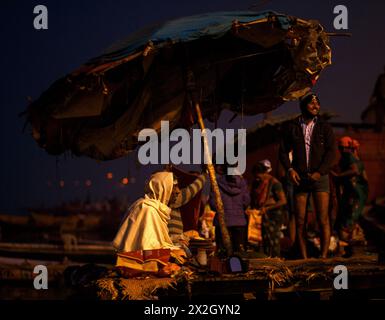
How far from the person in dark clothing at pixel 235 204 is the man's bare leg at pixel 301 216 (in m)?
1.35

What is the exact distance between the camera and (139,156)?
9.28 m

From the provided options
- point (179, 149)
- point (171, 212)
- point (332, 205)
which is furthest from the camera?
point (332, 205)

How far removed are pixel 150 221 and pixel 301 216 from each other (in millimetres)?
2137

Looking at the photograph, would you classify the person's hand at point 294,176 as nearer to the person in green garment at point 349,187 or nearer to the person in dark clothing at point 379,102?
the person in green garment at point 349,187

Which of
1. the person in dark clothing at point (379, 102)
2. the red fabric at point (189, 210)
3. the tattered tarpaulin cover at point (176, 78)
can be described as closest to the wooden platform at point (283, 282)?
the red fabric at point (189, 210)

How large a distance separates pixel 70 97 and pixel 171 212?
197 cm

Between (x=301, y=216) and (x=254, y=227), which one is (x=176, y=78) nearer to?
(x=301, y=216)

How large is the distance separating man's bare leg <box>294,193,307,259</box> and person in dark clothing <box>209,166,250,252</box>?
1349mm

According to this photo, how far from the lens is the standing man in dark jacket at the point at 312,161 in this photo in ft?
26.5

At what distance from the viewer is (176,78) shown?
8867mm

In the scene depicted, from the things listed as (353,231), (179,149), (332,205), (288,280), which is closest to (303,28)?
(179,149)

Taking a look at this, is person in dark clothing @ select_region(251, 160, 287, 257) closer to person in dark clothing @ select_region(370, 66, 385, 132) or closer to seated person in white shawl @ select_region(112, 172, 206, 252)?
seated person in white shawl @ select_region(112, 172, 206, 252)
